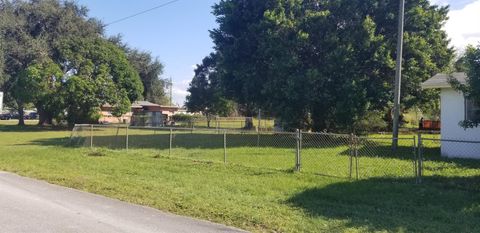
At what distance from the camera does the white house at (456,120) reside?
17016 mm

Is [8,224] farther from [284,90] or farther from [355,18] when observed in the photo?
[355,18]

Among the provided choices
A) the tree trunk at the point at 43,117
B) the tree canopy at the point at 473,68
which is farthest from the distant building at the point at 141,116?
the tree canopy at the point at 473,68

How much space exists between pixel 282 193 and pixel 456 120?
10185mm

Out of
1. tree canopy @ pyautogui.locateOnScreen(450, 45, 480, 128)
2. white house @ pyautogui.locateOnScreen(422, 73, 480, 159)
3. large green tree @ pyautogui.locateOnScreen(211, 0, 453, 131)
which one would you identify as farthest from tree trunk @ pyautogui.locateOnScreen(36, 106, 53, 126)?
tree canopy @ pyautogui.locateOnScreen(450, 45, 480, 128)

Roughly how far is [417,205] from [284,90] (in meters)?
15.6

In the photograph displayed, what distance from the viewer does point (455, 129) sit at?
17438mm

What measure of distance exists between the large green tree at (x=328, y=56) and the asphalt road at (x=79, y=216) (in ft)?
51.3

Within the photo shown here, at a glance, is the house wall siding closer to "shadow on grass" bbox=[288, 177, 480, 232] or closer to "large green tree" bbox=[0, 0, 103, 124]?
"shadow on grass" bbox=[288, 177, 480, 232]

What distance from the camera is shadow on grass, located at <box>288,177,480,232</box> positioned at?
7488 millimetres

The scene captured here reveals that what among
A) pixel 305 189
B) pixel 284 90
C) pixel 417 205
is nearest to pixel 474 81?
pixel 417 205

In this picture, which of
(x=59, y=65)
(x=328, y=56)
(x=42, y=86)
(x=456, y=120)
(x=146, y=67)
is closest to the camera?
(x=456, y=120)

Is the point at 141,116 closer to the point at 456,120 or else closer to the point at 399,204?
the point at 456,120

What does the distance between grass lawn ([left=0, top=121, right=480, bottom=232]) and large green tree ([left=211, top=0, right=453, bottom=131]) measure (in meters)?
8.54

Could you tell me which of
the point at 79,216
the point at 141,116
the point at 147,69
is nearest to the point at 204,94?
the point at 147,69
